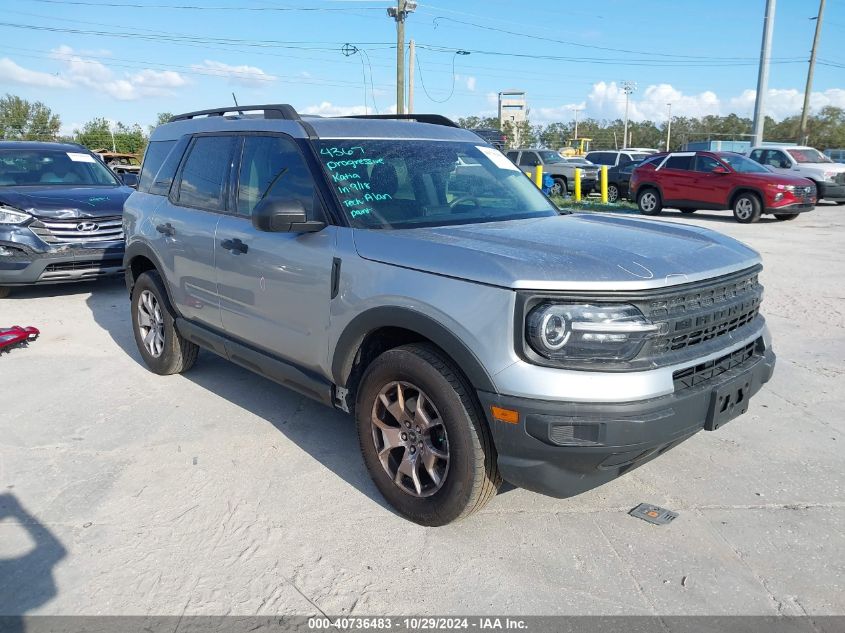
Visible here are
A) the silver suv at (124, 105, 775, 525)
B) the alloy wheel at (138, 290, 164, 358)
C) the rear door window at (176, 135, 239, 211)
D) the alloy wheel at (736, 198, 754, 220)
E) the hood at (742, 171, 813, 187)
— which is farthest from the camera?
the alloy wheel at (736, 198, 754, 220)

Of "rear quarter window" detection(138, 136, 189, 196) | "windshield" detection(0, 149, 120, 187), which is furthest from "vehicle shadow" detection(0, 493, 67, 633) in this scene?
"windshield" detection(0, 149, 120, 187)

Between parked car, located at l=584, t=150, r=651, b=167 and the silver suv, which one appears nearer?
the silver suv

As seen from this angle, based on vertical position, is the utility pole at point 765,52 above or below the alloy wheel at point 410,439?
above

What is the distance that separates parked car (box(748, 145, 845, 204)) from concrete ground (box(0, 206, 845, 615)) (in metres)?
17.2

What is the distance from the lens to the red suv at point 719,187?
52.1 feet

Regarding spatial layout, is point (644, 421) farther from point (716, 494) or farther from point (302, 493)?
point (302, 493)

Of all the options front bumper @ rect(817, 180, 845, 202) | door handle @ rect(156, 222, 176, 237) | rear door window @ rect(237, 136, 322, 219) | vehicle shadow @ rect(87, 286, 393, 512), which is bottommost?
vehicle shadow @ rect(87, 286, 393, 512)

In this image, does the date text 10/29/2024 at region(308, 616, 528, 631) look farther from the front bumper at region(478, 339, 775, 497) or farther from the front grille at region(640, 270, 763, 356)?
the front grille at region(640, 270, 763, 356)

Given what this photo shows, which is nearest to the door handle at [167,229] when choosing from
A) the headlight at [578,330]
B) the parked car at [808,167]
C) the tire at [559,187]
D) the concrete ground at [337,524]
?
the concrete ground at [337,524]

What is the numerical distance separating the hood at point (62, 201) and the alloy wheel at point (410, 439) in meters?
6.32

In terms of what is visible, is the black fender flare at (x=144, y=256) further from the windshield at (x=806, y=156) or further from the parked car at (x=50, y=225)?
the windshield at (x=806, y=156)

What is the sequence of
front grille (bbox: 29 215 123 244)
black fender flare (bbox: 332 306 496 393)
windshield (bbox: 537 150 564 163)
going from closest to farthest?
black fender flare (bbox: 332 306 496 393), front grille (bbox: 29 215 123 244), windshield (bbox: 537 150 564 163)

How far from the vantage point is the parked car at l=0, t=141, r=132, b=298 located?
778 centimetres

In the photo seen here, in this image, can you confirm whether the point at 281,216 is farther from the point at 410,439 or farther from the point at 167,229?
the point at 167,229
